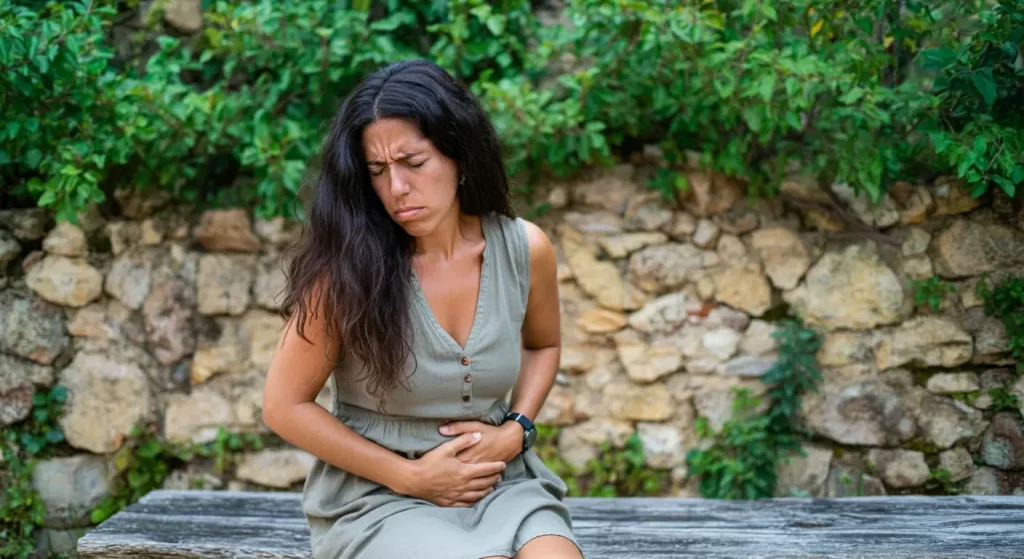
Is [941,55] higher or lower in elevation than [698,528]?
higher

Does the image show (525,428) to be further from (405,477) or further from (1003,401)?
(1003,401)

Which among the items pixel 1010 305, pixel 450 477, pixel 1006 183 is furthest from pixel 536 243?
pixel 1010 305

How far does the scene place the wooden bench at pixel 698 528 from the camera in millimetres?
2180

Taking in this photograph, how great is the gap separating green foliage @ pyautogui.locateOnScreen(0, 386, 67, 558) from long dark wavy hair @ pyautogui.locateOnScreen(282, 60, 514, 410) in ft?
5.93

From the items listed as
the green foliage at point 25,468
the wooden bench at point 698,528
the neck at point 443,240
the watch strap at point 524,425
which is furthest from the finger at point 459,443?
the green foliage at point 25,468

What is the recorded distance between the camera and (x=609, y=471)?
3186 millimetres

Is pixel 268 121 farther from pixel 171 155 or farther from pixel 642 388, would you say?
pixel 642 388

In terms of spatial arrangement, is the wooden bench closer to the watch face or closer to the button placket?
the watch face

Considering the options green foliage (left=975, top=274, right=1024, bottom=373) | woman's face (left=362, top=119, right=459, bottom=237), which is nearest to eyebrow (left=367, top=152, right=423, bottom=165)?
woman's face (left=362, top=119, right=459, bottom=237)

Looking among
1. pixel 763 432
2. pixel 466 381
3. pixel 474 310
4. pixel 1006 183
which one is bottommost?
pixel 763 432

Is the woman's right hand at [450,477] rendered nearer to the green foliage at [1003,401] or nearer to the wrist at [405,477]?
the wrist at [405,477]

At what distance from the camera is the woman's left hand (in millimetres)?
1909

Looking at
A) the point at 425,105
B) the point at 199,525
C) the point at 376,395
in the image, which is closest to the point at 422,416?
the point at 376,395

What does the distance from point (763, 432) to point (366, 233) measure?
1850mm
